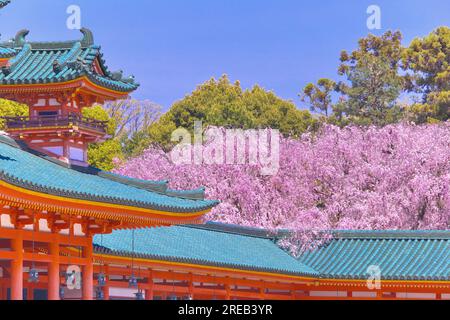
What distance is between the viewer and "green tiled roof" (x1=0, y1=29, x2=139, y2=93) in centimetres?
3023

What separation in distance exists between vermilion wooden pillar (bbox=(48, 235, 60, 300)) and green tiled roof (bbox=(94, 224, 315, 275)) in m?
2.01

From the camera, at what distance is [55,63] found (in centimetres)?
3038

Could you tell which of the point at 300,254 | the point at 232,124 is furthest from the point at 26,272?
the point at 232,124

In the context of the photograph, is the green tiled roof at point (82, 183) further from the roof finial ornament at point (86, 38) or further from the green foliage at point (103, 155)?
the green foliage at point (103, 155)

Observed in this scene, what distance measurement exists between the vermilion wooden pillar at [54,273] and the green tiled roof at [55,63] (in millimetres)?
4879

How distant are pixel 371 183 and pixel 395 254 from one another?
45.7 ft

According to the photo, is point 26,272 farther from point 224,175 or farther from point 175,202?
point 224,175

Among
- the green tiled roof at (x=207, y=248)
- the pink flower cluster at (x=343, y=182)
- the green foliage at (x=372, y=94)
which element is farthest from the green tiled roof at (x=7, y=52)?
the green foliage at (x=372, y=94)

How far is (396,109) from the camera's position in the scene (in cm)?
7012

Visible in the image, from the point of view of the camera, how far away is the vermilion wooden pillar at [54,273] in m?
26.7

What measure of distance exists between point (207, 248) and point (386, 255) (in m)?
6.54
